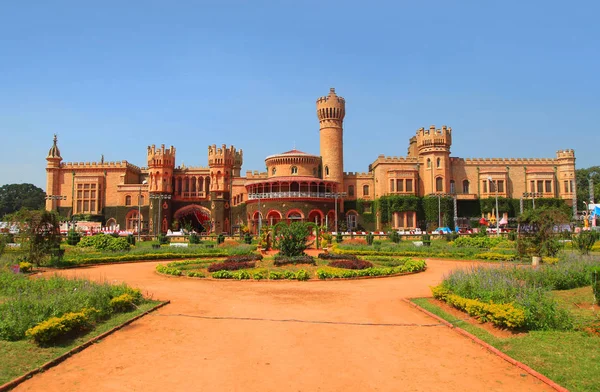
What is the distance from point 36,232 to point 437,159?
4656cm

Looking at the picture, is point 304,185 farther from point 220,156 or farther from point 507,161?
point 507,161

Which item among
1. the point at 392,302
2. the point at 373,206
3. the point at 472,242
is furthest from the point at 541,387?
the point at 373,206

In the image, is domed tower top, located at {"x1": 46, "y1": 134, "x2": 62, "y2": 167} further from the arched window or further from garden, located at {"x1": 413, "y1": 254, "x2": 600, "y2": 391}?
garden, located at {"x1": 413, "y1": 254, "x2": 600, "y2": 391}

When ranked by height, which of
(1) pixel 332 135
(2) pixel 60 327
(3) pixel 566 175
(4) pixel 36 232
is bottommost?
(2) pixel 60 327

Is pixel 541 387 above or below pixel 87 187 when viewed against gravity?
below

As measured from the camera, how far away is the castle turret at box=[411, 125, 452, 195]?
57.4 meters

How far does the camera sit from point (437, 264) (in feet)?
88.2

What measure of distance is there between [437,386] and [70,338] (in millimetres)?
7835

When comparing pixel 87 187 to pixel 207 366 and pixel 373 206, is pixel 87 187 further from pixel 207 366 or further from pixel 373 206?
pixel 207 366

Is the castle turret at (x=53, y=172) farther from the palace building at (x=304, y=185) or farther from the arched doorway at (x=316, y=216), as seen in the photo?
the arched doorway at (x=316, y=216)

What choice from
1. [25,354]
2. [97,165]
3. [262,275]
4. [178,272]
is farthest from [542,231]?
[97,165]

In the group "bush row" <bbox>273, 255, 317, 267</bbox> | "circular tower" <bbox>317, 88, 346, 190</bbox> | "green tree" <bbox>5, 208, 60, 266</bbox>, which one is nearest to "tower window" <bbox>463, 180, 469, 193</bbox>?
"circular tower" <bbox>317, 88, 346, 190</bbox>

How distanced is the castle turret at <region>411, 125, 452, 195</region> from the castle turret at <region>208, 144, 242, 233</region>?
26143 mm

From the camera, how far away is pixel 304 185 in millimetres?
57062
